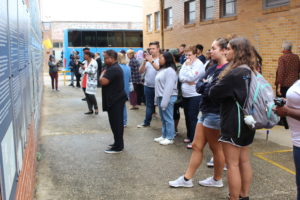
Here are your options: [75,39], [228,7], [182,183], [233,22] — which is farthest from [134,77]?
[75,39]

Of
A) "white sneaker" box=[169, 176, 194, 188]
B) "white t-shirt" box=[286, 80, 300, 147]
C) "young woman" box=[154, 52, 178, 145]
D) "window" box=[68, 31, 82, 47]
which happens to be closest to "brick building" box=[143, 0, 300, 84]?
"young woman" box=[154, 52, 178, 145]

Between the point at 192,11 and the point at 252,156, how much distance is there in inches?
394

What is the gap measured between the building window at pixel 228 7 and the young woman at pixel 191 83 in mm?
6205

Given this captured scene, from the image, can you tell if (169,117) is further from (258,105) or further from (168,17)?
(168,17)

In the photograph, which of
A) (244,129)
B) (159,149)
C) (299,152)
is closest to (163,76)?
(159,149)

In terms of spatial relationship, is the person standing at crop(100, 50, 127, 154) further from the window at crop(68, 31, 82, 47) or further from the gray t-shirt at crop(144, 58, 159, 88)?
the window at crop(68, 31, 82, 47)

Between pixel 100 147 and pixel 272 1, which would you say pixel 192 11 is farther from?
pixel 100 147

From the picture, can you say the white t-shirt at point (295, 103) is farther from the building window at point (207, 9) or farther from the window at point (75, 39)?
the window at point (75, 39)

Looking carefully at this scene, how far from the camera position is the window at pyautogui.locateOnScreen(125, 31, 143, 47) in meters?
25.2

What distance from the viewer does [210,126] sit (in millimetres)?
3904

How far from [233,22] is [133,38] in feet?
49.5

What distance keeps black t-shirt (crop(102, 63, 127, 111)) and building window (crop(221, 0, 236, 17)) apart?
684 cm

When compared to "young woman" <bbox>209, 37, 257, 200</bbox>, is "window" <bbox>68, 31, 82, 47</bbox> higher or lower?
higher

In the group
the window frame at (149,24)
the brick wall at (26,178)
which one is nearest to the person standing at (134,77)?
the brick wall at (26,178)
